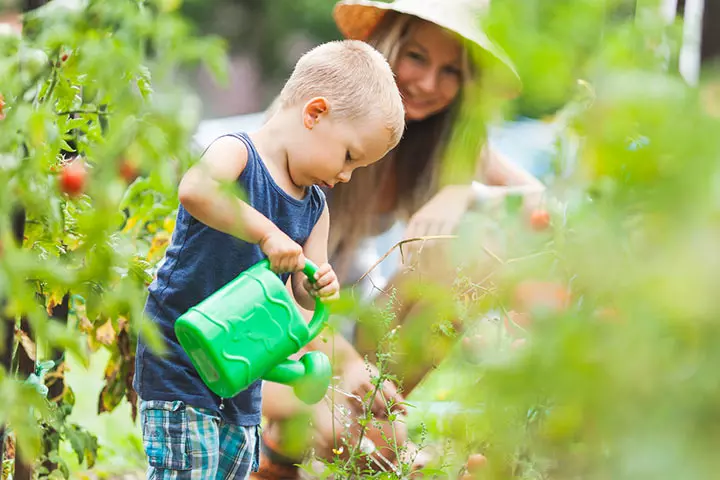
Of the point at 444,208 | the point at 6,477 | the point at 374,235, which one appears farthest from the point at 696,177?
the point at 374,235

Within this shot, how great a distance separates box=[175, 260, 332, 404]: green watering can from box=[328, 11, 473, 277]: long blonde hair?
1.23m

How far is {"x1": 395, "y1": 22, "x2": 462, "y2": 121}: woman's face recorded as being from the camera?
254 centimetres

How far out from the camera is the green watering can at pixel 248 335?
4.52 ft

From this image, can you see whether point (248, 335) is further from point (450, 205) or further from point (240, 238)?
point (450, 205)

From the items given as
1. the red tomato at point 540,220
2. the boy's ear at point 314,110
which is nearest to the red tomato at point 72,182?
the boy's ear at point 314,110

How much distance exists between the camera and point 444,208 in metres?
2.43

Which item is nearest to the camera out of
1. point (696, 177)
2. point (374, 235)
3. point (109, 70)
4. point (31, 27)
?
point (696, 177)

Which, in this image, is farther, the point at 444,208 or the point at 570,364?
the point at 444,208

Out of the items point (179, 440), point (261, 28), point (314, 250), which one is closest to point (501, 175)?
point (314, 250)

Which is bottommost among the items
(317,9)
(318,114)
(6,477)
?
(317,9)

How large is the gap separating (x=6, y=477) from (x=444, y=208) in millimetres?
1202

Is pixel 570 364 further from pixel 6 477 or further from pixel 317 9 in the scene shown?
pixel 317 9

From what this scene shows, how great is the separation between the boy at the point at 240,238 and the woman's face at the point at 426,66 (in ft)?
2.52

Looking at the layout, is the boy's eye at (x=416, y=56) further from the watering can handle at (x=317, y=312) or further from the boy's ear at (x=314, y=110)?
the watering can handle at (x=317, y=312)
